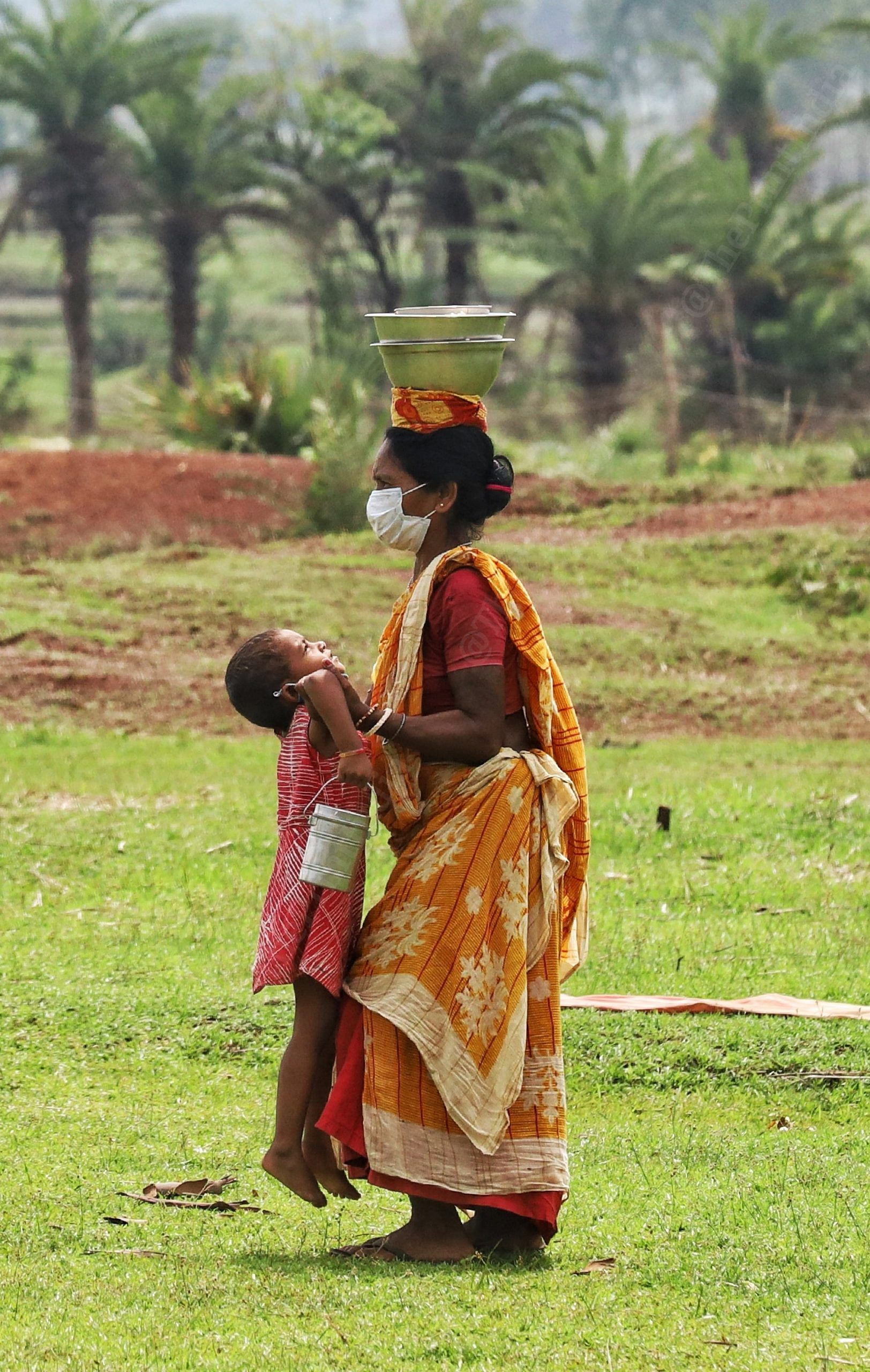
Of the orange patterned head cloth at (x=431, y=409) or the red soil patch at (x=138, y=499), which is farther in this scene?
the red soil patch at (x=138, y=499)

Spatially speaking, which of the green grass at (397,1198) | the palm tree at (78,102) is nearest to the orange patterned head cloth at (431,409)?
the green grass at (397,1198)

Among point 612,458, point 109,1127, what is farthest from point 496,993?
point 612,458

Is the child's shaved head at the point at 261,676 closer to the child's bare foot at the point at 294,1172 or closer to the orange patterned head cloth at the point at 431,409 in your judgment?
the orange patterned head cloth at the point at 431,409

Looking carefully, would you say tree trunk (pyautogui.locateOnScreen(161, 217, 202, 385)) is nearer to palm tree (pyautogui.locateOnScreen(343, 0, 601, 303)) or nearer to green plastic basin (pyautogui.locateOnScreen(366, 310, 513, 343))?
palm tree (pyautogui.locateOnScreen(343, 0, 601, 303))

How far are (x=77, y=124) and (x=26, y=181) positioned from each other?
1280mm

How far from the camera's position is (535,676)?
380cm

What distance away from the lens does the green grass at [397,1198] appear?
3146 mm

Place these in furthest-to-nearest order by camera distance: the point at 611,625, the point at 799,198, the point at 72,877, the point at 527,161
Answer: the point at 799,198, the point at 527,161, the point at 611,625, the point at 72,877

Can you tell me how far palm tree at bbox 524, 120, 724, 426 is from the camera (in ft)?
84.7

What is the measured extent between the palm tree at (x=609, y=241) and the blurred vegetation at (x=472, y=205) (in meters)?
0.04

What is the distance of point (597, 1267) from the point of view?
357 centimetres

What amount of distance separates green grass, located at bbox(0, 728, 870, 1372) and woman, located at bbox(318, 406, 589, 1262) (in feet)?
0.66

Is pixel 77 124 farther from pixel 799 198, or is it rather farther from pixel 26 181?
pixel 799 198

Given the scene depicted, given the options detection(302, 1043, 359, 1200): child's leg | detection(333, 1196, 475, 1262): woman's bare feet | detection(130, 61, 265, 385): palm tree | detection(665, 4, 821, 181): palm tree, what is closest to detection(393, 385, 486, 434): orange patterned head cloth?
detection(302, 1043, 359, 1200): child's leg
